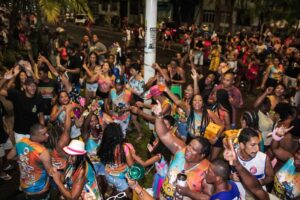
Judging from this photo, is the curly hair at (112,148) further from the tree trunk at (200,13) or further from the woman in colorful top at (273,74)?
the tree trunk at (200,13)

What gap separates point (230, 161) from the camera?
390 cm

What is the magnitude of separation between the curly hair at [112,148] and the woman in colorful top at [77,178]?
532 millimetres

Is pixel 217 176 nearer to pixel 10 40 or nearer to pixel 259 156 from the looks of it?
pixel 259 156

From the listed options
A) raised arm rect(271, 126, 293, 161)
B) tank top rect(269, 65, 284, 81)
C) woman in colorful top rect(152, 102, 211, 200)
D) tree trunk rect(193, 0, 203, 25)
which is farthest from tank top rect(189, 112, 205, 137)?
tree trunk rect(193, 0, 203, 25)

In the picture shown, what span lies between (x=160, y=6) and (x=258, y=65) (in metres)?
25.2

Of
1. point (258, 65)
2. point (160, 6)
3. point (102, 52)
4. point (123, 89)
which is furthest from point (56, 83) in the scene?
point (160, 6)

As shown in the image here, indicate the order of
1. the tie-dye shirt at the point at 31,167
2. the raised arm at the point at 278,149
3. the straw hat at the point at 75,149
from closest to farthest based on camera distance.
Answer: the straw hat at the point at 75,149, the tie-dye shirt at the point at 31,167, the raised arm at the point at 278,149

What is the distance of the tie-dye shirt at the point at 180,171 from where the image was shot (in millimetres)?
4293

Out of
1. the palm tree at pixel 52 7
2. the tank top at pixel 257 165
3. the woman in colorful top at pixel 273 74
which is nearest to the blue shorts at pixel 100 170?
the tank top at pixel 257 165

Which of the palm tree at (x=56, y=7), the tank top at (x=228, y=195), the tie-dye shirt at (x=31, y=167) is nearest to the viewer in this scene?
the tank top at (x=228, y=195)

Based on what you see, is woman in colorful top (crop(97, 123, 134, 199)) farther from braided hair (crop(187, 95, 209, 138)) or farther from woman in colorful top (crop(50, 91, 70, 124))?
woman in colorful top (crop(50, 91, 70, 124))

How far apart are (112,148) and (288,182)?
94.5 inches

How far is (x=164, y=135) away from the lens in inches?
200

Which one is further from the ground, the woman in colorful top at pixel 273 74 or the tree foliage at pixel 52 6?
the tree foliage at pixel 52 6
